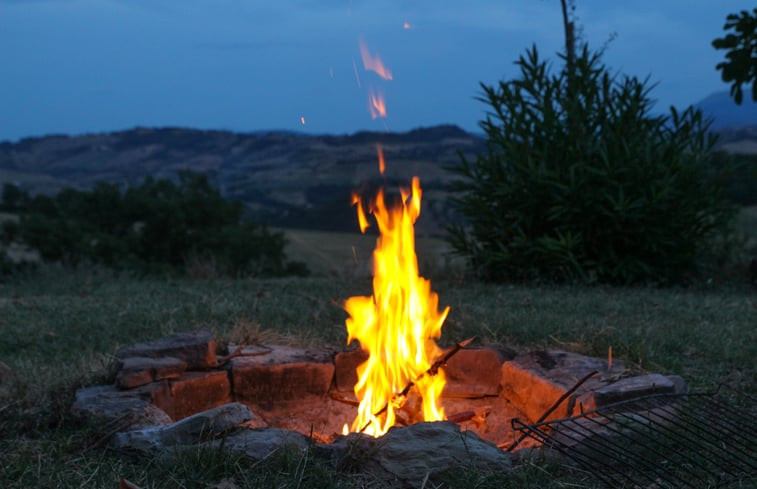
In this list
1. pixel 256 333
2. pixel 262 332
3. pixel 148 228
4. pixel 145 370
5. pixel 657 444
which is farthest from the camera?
pixel 148 228

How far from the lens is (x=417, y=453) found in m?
2.94

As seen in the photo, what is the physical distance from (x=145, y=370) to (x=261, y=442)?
1.12m

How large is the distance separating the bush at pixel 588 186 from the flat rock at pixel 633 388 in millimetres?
4566

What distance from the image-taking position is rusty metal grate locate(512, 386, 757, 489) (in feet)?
9.79

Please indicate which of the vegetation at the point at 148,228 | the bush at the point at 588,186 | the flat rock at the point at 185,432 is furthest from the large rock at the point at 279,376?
the vegetation at the point at 148,228

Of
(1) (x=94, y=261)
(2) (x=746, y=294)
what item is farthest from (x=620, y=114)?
(1) (x=94, y=261)

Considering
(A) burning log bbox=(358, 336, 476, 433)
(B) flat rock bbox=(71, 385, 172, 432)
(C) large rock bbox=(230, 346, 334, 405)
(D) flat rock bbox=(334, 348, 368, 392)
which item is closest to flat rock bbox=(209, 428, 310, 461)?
(B) flat rock bbox=(71, 385, 172, 432)

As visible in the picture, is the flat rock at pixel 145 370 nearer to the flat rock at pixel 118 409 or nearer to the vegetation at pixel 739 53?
the flat rock at pixel 118 409

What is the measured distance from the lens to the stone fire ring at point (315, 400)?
2998 millimetres

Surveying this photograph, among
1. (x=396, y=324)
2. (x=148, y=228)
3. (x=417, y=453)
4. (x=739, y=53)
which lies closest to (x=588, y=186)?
(x=739, y=53)

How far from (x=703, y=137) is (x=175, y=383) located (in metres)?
7.05

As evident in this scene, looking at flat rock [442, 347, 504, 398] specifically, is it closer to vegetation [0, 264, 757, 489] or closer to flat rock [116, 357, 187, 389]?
vegetation [0, 264, 757, 489]

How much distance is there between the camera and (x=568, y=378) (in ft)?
12.9

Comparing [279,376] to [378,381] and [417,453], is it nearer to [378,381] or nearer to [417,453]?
[378,381]
